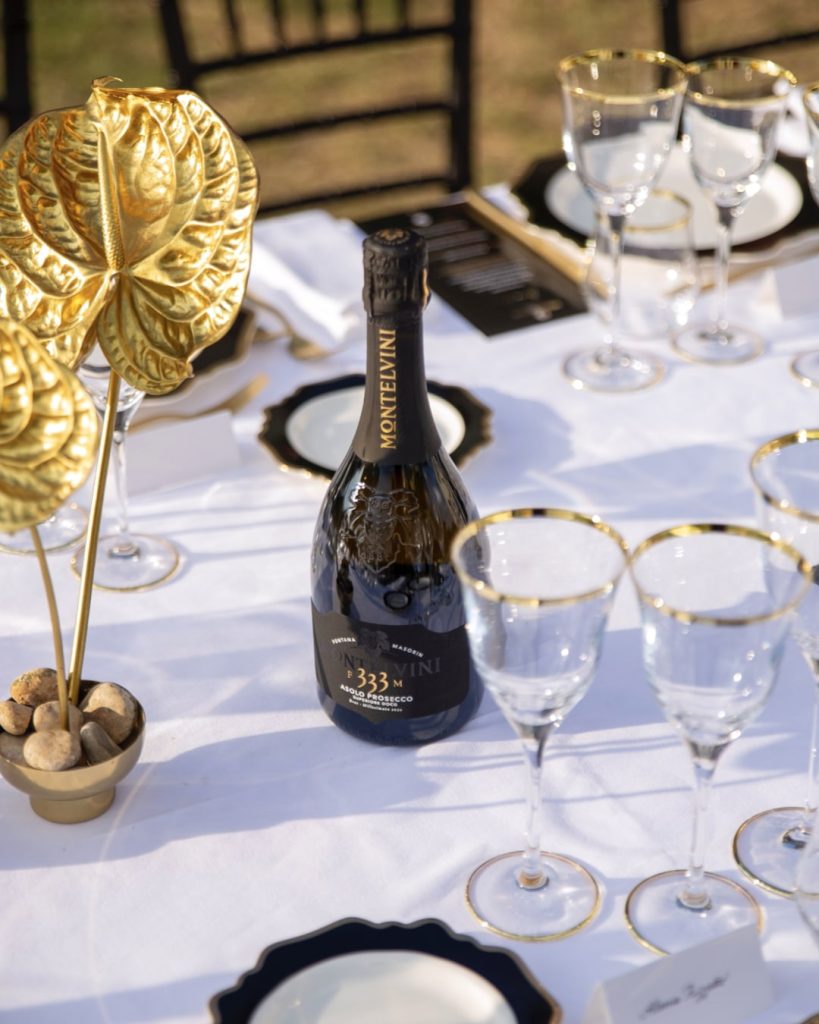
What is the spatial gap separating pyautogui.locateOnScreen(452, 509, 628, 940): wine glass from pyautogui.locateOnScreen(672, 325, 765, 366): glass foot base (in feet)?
2.15

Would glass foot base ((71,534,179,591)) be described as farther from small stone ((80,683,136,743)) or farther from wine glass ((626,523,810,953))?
wine glass ((626,523,810,953))

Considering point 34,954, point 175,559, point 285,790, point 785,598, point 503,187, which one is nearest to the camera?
point 785,598

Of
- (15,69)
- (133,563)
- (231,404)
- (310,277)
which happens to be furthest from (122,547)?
(15,69)

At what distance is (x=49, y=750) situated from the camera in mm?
812

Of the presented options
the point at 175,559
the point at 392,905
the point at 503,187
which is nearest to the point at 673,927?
the point at 392,905

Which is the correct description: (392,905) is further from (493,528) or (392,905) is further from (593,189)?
(593,189)

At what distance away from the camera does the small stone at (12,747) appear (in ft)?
2.68

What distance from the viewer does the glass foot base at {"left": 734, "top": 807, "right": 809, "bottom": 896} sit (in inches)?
32.2

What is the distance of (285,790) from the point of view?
0.89m

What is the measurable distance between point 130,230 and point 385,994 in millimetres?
432

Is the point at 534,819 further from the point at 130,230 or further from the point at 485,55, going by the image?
the point at 485,55

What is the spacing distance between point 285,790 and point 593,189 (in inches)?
25.2

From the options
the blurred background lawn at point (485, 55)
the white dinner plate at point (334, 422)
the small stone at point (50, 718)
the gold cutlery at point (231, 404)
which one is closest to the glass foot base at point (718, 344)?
the white dinner plate at point (334, 422)

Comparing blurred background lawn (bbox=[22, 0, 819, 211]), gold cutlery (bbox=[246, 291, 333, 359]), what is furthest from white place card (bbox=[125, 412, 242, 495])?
blurred background lawn (bbox=[22, 0, 819, 211])
